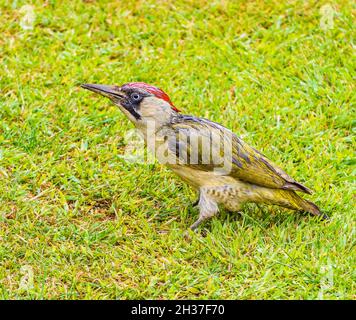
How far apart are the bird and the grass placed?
19 cm

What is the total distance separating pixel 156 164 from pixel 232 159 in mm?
1092

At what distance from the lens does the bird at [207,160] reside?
21.3 ft

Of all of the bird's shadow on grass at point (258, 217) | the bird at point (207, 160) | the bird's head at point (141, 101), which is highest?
→ the bird's head at point (141, 101)

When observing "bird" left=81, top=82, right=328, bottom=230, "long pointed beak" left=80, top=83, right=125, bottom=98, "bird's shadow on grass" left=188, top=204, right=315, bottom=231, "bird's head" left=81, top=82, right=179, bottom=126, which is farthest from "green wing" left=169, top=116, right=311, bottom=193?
"long pointed beak" left=80, top=83, right=125, bottom=98

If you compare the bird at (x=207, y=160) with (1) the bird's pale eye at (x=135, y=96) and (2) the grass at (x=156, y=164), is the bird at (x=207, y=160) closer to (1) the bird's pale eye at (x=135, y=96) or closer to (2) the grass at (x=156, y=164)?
(1) the bird's pale eye at (x=135, y=96)

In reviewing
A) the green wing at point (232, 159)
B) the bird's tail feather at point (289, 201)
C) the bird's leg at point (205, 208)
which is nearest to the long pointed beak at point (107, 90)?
the green wing at point (232, 159)

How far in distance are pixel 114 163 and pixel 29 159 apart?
0.78 meters

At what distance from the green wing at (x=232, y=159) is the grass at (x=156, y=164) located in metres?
0.34

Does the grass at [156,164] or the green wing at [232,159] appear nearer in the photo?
the grass at [156,164]

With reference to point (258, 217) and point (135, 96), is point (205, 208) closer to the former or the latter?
point (258, 217)

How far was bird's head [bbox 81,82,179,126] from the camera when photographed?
6570 mm

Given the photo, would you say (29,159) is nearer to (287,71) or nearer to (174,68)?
(174,68)

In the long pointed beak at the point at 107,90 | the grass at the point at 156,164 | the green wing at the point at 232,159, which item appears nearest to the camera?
the grass at the point at 156,164
